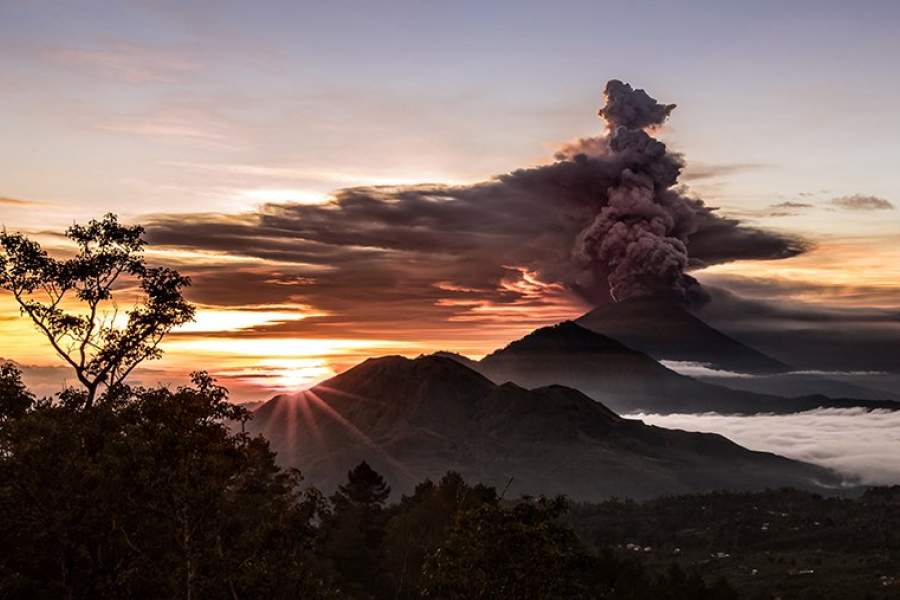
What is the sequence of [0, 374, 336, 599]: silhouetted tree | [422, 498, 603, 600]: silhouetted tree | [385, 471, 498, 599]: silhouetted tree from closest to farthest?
1. [422, 498, 603, 600]: silhouetted tree
2. [0, 374, 336, 599]: silhouetted tree
3. [385, 471, 498, 599]: silhouetted tree

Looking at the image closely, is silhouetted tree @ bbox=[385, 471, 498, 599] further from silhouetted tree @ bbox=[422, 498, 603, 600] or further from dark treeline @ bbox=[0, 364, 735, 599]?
silhouetted tree @ bbox=[422, 498, 603, 600]

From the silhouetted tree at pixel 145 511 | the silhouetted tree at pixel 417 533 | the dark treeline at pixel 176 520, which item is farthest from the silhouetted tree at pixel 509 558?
the silhouetted tree at pixel 417 533

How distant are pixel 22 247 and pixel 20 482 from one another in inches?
566

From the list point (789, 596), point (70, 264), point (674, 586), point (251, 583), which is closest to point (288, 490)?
point (251, 583)

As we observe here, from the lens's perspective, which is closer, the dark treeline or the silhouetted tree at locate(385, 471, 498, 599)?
the dark treeline

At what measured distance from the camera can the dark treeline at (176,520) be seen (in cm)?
3000

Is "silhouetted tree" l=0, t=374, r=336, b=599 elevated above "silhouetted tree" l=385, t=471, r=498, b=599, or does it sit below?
above

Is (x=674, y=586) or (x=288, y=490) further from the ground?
(x=288, y=490)

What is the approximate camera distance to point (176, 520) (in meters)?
32.4

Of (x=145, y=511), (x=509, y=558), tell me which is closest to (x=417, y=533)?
(x=145, y=511)

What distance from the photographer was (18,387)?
38500 mm

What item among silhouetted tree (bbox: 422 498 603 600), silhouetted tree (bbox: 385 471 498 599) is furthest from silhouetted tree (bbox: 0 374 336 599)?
silhouetted tree (bbox: 385 471 498 599)

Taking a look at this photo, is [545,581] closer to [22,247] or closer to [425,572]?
[425,572]

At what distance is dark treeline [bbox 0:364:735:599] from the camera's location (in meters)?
30.0
